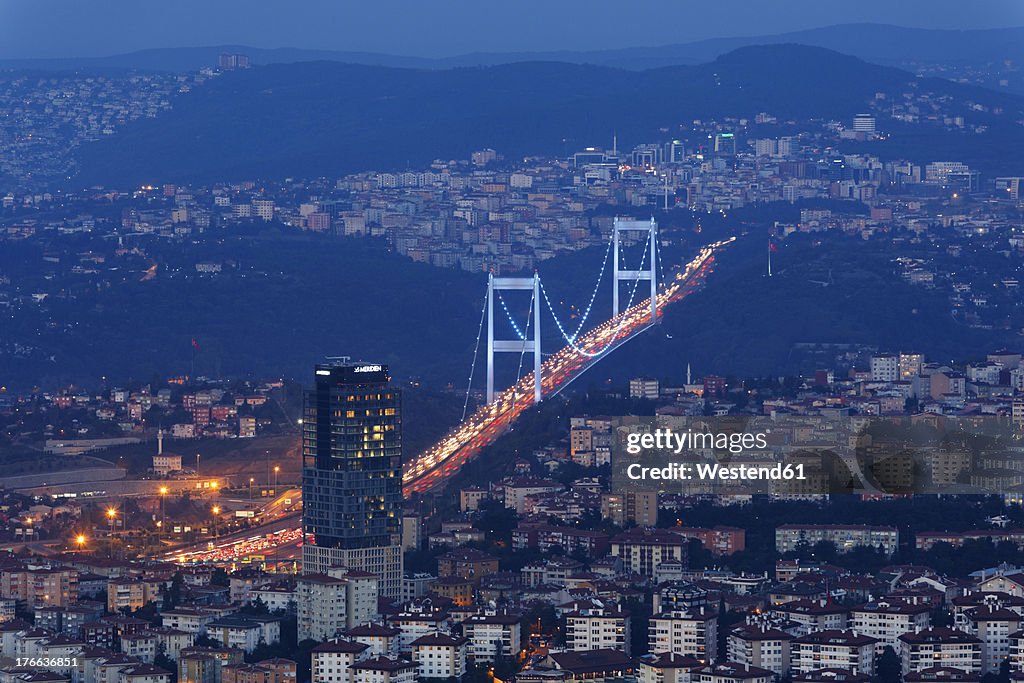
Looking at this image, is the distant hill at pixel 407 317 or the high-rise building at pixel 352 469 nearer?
the high-rise building at pixel 352 469

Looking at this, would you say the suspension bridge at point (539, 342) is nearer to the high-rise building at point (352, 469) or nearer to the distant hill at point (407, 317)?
the distant hill at point (407, 317)

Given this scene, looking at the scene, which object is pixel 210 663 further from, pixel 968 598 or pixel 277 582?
pixel 968 598

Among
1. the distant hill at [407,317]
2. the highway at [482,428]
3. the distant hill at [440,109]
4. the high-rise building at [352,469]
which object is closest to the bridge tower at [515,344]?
the highway at [482,428]

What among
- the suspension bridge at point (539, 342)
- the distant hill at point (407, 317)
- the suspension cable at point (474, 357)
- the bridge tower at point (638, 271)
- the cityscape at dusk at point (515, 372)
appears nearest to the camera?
the cityscape at dusk at point (515, 372)

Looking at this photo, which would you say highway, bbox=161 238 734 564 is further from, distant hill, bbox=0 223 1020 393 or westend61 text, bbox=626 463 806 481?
westend61 text, bbox=626 463 806 481

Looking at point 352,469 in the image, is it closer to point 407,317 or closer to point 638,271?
point 638,271

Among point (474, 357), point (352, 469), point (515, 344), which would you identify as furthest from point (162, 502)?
point (474, 357)
